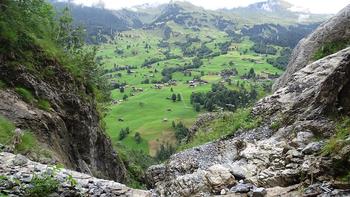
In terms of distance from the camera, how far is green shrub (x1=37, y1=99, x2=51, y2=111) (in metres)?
35.2

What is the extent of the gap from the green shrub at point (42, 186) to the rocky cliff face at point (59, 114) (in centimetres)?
915

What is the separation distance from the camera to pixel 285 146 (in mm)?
21875

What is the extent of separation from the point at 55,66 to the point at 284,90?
2220cm

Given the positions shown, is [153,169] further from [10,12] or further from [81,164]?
[10,12]

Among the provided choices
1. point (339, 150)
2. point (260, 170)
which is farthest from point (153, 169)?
point (339, 150)

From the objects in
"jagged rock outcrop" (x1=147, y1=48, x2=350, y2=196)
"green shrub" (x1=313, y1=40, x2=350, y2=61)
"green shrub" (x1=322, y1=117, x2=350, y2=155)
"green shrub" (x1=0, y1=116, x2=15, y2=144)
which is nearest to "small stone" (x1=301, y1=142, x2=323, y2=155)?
"jagged rock outcrop" (x1=147, y1=48, x2=350, y2=196)

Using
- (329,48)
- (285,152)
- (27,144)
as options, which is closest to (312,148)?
(285,152)

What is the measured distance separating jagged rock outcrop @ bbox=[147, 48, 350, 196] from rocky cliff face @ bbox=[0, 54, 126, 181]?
10554 millimetres

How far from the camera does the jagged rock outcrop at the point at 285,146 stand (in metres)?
18.8

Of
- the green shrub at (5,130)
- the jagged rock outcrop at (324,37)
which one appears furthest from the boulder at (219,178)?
the jagged rock outcrop at (324,37)

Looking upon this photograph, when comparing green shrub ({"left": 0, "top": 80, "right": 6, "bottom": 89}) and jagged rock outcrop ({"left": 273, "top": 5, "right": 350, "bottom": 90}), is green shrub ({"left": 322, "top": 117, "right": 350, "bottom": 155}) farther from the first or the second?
green shrub ({"left": 0, "top": 80, "right": 6, "bottom": 89})

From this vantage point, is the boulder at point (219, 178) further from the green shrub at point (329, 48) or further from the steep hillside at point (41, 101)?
the green shrub at point (329, 48)

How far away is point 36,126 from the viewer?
31.8m

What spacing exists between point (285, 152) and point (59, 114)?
75.5ft
